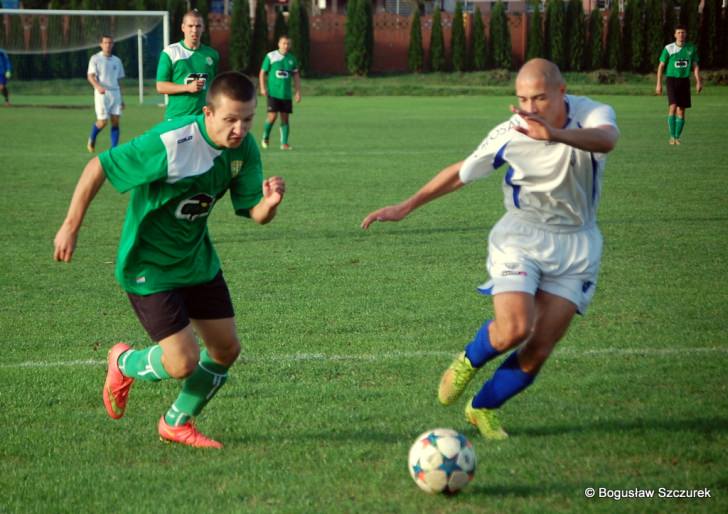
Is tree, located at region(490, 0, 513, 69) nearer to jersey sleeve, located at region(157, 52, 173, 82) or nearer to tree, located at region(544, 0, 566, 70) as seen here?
tree, located at region(544, 0, 566, 70)

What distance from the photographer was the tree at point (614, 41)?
4625 centimetres

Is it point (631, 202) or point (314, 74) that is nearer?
point (631, 202)

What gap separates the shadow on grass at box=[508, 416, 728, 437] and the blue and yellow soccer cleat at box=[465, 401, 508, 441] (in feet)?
0.28

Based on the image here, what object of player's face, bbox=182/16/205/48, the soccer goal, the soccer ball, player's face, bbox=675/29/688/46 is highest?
the soccer goal

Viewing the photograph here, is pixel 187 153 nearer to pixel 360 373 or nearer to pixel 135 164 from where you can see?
pixel 135 164

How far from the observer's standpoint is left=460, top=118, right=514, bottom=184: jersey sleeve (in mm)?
4762

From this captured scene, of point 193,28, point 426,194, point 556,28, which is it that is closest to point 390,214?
point 426,194

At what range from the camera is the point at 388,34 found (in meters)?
50.4

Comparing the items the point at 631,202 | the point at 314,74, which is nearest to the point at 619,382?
the point at 631,202

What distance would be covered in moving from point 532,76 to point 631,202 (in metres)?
8.55

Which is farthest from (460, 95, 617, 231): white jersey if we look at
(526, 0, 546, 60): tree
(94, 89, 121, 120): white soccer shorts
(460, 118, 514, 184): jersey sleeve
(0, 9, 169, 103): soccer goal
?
(526, 0, 546, 60): tree

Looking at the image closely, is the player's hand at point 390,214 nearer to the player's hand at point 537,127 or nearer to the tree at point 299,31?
the player's hand at point 537,127

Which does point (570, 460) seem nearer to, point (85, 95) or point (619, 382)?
point (619, 382)

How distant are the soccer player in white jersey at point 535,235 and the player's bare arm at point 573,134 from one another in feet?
0.24
